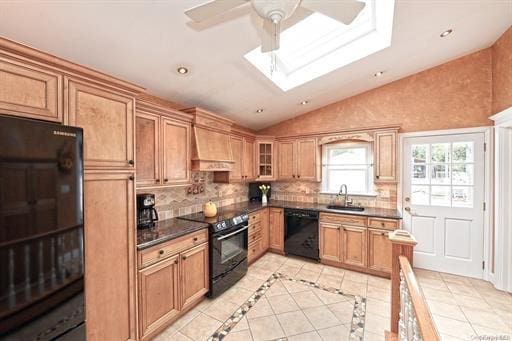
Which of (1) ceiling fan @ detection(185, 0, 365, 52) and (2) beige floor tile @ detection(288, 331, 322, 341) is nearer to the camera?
(1) ceiling fan @ detection(185, 0, 365, 52)

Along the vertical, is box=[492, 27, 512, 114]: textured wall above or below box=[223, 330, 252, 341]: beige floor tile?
above

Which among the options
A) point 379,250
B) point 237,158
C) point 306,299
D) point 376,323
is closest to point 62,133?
point 237,158

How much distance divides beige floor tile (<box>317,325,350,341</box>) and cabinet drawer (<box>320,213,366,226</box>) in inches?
60.6

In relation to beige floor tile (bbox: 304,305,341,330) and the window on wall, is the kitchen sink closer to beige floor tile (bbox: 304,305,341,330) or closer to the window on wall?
the window on wall

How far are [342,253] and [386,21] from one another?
3.12 meters

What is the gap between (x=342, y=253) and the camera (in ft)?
11.4

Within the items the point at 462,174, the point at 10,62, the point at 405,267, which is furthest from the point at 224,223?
the point at 462,174

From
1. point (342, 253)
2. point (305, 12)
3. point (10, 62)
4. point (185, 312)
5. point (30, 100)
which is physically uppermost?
point (305, 12)

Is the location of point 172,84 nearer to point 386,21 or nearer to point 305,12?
point 305,12

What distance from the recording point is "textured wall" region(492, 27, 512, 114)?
106 inches

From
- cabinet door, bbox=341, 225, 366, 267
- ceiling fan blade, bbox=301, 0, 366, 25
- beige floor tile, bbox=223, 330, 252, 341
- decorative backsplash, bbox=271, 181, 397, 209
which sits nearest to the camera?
ceiling fan blade, bbox=301, 0, 366, 25

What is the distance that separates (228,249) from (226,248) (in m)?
0.05

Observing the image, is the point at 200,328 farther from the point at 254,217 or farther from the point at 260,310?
the point at 254,217

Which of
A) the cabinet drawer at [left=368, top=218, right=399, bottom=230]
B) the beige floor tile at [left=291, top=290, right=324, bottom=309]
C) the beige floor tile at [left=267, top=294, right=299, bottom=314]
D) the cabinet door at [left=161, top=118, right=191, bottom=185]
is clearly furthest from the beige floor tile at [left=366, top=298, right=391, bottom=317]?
the cabinet door at [left=161, top=118, right=191, bottom=185]
